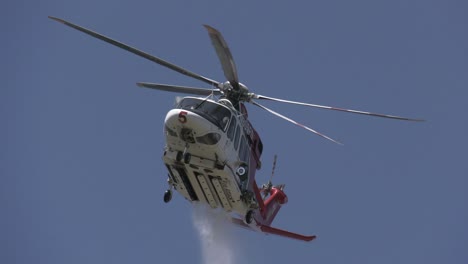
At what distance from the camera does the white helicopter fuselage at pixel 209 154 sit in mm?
25522

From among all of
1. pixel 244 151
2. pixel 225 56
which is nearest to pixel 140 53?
pixel 225 56

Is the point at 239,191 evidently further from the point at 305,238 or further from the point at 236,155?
the point at 305,238

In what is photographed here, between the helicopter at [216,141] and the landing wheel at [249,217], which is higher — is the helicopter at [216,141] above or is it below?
above

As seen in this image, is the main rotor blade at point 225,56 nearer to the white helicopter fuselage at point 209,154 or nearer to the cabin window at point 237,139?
the white helicopter fuselage at point 209,154

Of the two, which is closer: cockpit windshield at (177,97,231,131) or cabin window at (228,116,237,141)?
cockpit windshield at (177,97,231,131)

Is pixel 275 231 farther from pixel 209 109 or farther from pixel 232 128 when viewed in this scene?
pixel 209 109

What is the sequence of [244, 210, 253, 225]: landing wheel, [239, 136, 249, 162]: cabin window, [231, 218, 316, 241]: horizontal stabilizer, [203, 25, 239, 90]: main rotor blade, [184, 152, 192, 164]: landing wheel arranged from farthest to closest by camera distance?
[231, 218, 316, 241]: horizontal stabilizer, [244, 210, 253, 225]: landing wheel, [239, 136, 249, 162]: cabin window, [184, 152, 192, 164]: landing wheel, [203, 25, 239, 90]: main rotor blade

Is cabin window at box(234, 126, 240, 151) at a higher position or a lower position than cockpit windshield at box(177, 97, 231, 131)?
lower

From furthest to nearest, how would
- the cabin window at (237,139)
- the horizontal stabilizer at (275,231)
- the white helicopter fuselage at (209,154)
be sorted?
the horizontal stabilizer at (275,231)
the cabin window at (237,139)
the white helicopter fuselage at (209,154)

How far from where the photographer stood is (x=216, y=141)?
85.0 feet

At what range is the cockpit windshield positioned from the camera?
25.8 m

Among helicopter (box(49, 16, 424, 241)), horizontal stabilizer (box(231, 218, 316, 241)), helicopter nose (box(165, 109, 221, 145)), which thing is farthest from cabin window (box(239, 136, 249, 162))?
horizontal stabilizer (box(231, 218, 316, 241))

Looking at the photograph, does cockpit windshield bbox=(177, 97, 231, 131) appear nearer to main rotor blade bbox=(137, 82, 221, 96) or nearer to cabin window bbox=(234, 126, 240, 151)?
cabin window bbox=(234, 126, 240, 151)

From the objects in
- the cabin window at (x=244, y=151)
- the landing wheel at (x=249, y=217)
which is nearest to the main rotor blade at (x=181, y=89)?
the cabin window at (x=244, y=151)
